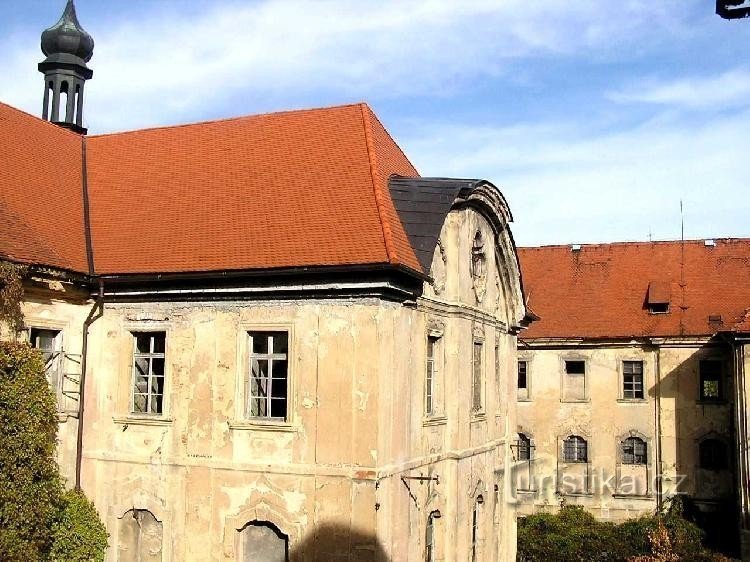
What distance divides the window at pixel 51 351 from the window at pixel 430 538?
7.84 metres

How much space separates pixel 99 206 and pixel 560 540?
67.9 feet

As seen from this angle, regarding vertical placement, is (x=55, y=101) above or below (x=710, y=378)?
above

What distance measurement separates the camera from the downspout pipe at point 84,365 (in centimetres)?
1692

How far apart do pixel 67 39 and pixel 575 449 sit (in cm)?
2429

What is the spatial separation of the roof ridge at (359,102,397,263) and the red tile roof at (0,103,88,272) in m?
6.04

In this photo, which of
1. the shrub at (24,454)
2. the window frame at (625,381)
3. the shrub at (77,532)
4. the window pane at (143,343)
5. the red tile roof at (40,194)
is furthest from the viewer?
the window frame at (625,381)

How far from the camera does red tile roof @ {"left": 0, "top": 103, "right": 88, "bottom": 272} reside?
53.5 feet

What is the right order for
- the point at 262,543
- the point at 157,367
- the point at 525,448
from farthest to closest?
the point at 525,448 < the point at 157,367 < the point at 262,543

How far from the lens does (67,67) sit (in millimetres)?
23844

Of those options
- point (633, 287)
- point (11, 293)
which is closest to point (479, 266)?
point (11, 293)

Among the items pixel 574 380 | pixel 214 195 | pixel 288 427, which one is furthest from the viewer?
pixel 574 380

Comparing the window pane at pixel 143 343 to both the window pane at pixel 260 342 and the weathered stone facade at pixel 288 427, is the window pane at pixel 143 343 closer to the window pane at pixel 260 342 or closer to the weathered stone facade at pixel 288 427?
the weathered stone facade at pixel 288 427

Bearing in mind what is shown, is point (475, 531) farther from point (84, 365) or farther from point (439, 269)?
point (84, 365)

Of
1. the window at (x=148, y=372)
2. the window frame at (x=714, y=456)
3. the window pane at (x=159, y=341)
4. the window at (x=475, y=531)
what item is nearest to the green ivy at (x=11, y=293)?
the window at (x=148, y=372)
